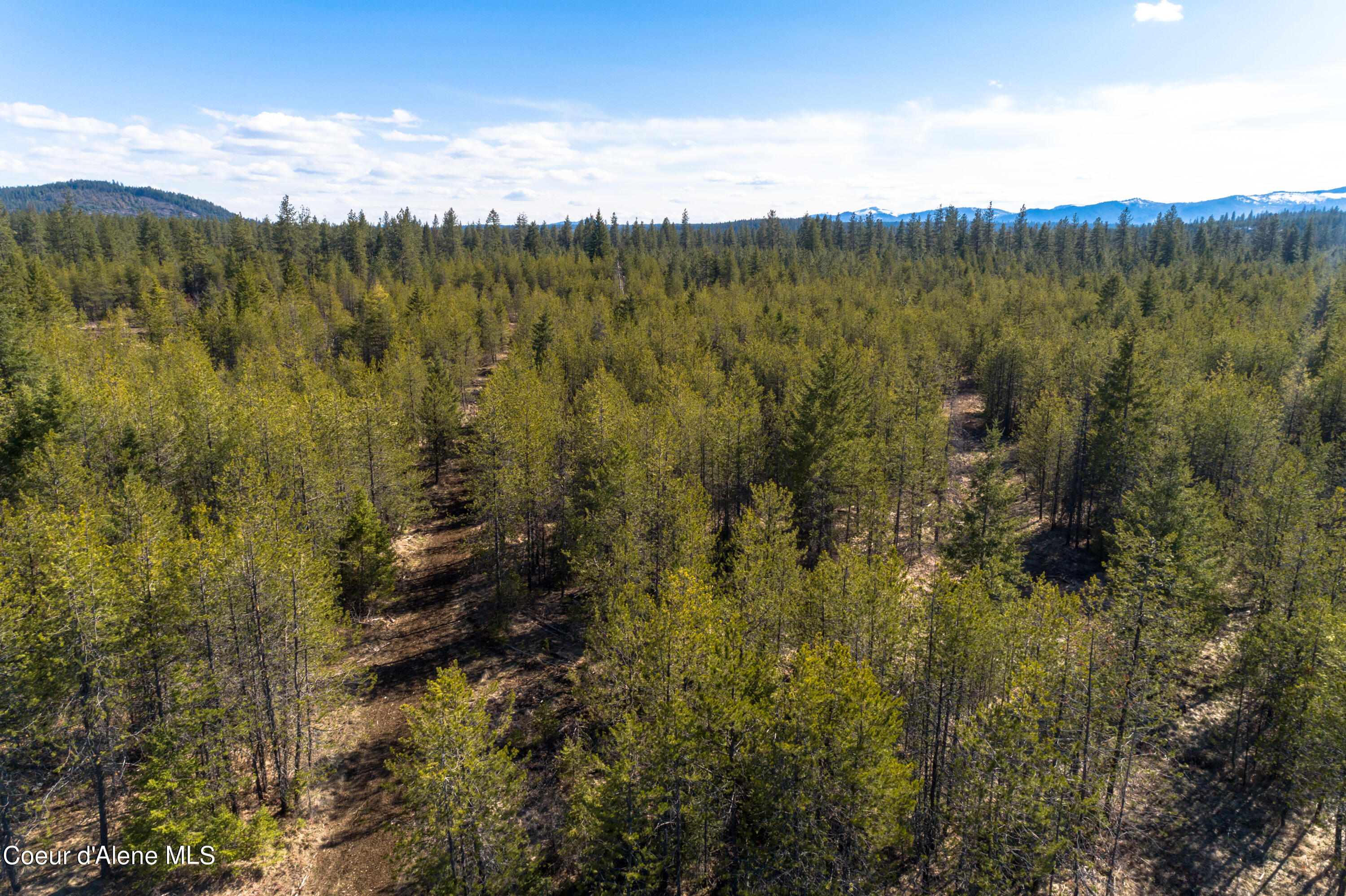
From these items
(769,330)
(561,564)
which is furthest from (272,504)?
(769,330)

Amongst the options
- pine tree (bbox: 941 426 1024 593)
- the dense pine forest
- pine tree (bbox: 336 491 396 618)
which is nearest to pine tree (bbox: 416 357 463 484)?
the dense pine forest

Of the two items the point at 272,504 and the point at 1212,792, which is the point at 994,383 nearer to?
the point at 1212,792

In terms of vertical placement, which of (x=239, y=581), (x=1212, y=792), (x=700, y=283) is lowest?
(x=1212, y=792)

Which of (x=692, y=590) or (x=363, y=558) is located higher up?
(x=692, y=590)

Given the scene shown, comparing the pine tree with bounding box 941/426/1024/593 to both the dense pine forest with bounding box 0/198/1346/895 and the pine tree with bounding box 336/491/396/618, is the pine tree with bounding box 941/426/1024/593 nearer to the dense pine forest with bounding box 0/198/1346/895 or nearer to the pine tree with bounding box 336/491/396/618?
the dense pine forest with bounding box 0/198/1346/895

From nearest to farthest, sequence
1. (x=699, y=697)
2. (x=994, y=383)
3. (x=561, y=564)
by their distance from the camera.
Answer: (x=699, y=697) < (x=561, y=564) < (x=994, y=383)

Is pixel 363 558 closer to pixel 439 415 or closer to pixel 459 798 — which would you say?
pixel 439 415

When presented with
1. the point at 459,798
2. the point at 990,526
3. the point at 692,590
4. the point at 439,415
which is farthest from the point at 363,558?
the point at 990,526

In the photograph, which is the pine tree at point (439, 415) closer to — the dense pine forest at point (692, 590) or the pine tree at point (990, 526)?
the dense pine forest at point (692, 590)
